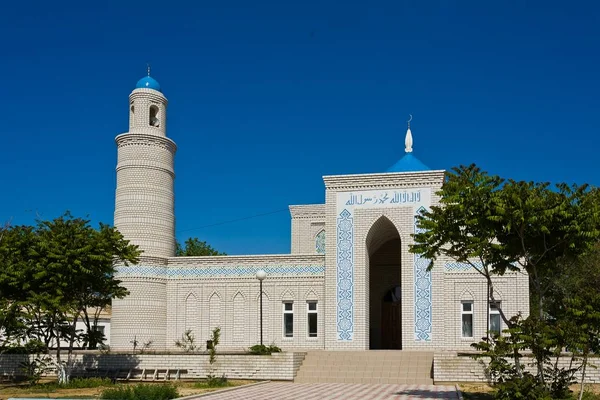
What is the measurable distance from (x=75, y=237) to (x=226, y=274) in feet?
26.3

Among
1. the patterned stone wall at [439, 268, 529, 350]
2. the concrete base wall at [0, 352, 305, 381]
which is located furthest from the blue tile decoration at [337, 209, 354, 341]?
the patterned stone wall at [439, 268, 529, 350]

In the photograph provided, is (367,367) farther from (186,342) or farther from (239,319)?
(186,342)

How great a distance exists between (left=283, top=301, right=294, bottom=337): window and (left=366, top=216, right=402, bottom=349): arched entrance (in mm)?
3263

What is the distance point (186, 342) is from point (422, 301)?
26.8ft

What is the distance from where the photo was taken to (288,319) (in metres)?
25.7

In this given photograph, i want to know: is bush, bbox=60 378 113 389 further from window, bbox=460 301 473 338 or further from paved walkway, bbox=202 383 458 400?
window, bbox=460 301 473 338

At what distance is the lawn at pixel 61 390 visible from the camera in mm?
16036

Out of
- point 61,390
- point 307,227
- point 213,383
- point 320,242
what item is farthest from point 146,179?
point 320,242

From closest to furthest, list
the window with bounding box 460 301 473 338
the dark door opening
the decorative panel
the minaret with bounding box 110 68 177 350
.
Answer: the decorative panel, the window with bounding box 460 301 473 338, the minaret with bounding box 110 68 177 350, the dark door opening

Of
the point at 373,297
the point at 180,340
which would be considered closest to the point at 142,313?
the point at 180,340

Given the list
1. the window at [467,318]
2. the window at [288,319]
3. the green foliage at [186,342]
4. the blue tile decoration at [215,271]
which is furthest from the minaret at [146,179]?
the window at [467,318]

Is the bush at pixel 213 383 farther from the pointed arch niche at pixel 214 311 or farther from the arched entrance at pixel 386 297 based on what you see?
the arched entrance at pixel 386 297

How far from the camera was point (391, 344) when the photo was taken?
1077 inches

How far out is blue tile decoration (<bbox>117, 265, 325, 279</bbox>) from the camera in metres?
25.4
